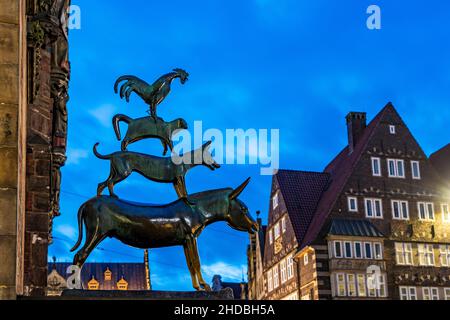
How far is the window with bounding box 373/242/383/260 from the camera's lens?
4166 centimetres

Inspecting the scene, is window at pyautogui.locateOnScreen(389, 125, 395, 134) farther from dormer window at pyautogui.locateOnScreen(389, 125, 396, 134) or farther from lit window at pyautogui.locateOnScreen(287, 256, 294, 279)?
lit window at pyautogui.locateOnScreen(287, 256, 294, 279)

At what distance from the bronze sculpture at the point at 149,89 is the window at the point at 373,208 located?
121 ft

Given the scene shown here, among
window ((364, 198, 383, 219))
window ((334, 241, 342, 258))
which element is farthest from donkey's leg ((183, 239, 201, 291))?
window ((364, 198, 383, 219))

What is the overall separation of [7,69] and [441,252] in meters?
40.4

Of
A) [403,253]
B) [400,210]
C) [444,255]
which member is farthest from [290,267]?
[444,255]

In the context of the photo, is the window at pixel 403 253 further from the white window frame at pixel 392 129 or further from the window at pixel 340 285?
the white window frame at pixel 392 129

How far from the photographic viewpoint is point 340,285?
4044 centimetres

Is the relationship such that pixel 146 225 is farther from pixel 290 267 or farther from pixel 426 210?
pixel 290 267

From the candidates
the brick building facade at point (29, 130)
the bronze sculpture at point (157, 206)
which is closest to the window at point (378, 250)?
the brick building facade at point (29, 130)

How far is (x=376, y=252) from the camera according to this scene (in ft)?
137

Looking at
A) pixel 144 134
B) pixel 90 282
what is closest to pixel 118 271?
pixel 90 282
